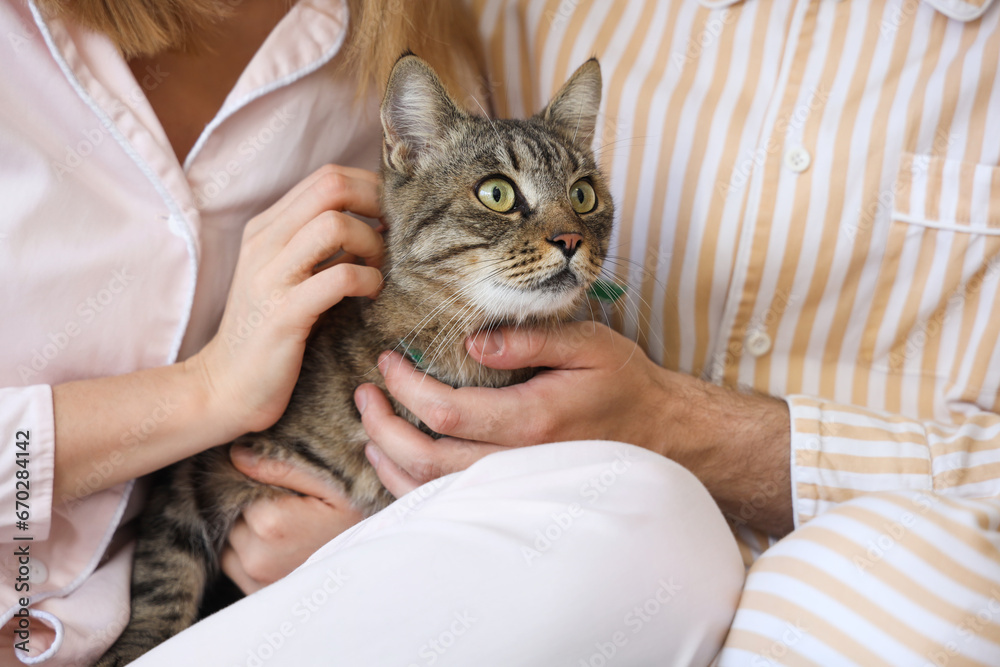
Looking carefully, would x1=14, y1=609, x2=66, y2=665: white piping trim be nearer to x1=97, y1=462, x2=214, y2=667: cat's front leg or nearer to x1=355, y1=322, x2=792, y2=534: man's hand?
x1=97, y1=462, x2=214, y2=667: cat's front leg

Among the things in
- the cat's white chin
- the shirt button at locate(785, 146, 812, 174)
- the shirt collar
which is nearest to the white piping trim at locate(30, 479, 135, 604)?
the cat's white chin

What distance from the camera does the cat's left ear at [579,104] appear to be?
1.48 meters

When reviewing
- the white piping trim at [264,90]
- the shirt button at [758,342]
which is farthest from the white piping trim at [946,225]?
the white piping trim at [264,90]

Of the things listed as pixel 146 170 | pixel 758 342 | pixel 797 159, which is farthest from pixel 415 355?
pixel 797 159

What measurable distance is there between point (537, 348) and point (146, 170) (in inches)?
31.5

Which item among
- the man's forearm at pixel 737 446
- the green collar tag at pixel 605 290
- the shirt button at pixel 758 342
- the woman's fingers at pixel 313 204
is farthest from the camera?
the shirt button at pixel 758 342

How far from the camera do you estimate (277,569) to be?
57.4 inches

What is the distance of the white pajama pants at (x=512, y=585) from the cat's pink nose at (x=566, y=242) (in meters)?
0.36

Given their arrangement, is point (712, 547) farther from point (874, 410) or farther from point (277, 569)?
point (277, 569)

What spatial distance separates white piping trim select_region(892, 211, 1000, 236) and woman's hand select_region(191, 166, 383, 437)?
3.65 feet

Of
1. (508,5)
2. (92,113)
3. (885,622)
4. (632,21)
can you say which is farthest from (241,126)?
(885,622)

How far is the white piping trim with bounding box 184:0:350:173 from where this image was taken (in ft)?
4.50

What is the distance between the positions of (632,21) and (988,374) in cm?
115

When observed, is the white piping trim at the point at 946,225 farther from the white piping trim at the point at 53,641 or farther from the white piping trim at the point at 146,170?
the white piping trim at the point at 53,641
